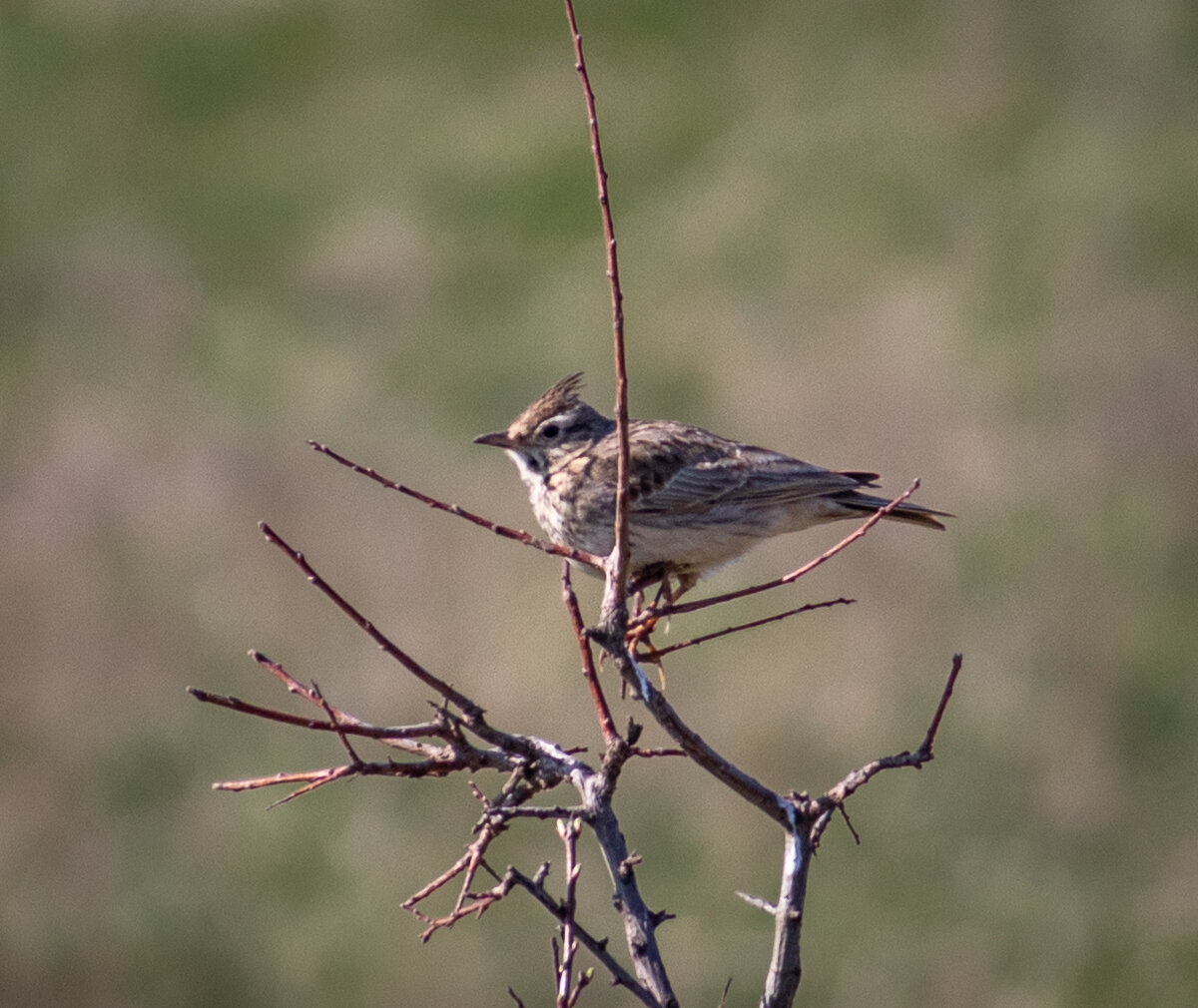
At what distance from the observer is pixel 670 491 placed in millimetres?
6414

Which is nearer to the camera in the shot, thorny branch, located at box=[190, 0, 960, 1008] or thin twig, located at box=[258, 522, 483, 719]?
thin twig, located at box=[258, 522, 483, 719]

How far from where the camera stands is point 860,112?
56.9 ft

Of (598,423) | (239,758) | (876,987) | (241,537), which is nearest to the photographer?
(598,423)

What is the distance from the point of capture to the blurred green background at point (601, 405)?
426 inches

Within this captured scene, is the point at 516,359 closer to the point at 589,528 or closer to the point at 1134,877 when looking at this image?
the point at 1134,877

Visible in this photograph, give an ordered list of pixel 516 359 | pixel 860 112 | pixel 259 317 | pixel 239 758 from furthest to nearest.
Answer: pixel 860 112
pixel 259 317
pixel 516 359
pixel 239 758

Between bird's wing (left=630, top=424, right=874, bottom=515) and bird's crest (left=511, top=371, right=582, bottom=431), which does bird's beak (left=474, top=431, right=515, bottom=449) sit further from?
bird's wing (left=630, top=424, right=874, bottom=515)

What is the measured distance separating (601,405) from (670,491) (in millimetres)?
6718

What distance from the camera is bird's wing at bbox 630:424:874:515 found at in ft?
20.9

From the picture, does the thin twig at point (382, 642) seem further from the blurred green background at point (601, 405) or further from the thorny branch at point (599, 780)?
the blurred green background at point (601, 405)

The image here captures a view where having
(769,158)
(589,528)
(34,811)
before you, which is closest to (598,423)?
(589,528)

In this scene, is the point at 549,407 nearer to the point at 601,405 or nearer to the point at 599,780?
the point at 599,780

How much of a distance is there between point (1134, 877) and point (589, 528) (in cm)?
608

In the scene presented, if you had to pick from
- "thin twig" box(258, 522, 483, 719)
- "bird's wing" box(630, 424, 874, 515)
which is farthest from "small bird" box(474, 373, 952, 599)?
"thin twig" box(258, 522, 483, 719)
